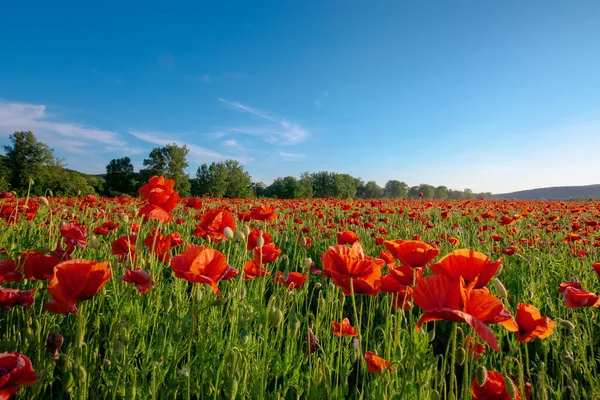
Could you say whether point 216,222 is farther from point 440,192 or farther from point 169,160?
point 440,192

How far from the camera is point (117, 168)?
193ft

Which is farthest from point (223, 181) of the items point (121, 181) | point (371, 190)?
point (371, 190)

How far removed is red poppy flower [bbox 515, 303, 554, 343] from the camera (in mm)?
1117

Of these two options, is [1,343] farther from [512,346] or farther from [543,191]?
[543,191]

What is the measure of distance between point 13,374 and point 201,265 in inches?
23.4

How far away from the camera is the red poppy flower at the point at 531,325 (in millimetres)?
1117

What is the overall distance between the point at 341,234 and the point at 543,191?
11428cm

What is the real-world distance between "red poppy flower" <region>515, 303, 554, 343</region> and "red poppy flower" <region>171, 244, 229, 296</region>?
1.07m

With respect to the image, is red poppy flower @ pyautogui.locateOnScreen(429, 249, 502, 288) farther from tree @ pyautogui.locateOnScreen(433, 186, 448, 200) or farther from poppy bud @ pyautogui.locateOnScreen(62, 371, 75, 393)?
tree @ pyautogui.locateOnScreen(433, 186, 448, 200)

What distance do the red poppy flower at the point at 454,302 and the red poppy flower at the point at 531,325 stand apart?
301mm

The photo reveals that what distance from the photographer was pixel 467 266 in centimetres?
96

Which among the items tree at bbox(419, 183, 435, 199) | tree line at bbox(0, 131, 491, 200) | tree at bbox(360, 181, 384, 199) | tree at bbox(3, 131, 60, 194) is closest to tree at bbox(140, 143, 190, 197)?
tree line at bbox(0, 131, 491, 200)

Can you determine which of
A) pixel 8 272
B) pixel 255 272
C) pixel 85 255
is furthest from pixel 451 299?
pixel 85 255

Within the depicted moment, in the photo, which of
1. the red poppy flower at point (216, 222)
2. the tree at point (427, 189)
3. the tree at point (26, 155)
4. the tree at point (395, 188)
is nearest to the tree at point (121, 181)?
the tree at point (26, 155)
